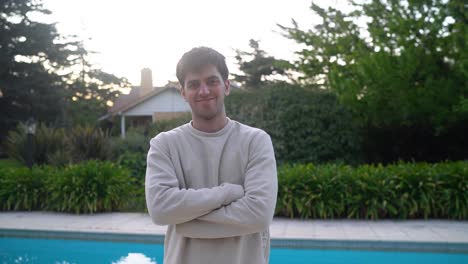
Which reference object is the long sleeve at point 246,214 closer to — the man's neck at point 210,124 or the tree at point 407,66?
the man's neck at point 210,124

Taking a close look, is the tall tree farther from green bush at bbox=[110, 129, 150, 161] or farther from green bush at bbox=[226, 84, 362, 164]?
green bush at bbox=[226, 84, 362, 164]

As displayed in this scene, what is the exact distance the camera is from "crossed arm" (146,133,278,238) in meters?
1.71

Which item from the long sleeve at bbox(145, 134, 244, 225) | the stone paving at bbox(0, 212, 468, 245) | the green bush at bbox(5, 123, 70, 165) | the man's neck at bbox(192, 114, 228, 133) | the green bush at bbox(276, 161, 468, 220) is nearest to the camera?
the long sleeve at bbox(145, 134, 244, 225)

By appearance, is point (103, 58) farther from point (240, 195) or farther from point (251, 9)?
point (240, 195)

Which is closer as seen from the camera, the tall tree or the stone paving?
the stone paving

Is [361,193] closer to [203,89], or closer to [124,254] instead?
[124,254]

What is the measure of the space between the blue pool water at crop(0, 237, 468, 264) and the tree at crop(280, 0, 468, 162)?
374 centimetres

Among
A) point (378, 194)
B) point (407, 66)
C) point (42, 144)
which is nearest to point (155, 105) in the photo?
point (42, 144)

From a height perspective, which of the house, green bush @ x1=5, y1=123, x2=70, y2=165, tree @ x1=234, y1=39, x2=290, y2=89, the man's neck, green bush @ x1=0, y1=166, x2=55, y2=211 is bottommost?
green bush @ x1=0, y1=166, x2=55, y2=211

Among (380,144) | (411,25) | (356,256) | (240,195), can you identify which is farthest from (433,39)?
(240,195)

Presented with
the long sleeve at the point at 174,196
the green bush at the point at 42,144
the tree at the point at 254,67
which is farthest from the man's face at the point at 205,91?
the tree at the point at 254,67

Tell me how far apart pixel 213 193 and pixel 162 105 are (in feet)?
71.8

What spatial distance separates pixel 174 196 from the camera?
5.67 ft

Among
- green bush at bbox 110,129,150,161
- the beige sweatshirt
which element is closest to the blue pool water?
the beige sweatshirt
